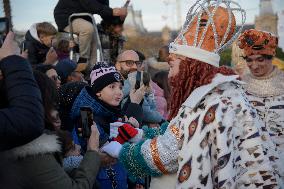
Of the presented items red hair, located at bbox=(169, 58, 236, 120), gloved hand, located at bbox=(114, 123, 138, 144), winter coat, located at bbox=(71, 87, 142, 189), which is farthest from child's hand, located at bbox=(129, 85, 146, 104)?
red hair, located at bbox=(169, 58, 236, 120)

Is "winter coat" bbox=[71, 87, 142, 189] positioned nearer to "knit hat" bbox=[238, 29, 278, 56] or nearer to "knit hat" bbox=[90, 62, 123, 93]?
"knit hat" bbox=[90, 62, 123, 93]

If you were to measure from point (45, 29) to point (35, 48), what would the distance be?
0.96 ft

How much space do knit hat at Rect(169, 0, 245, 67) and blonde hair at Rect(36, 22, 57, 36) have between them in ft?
12.1

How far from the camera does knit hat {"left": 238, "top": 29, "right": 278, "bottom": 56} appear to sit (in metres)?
3.98

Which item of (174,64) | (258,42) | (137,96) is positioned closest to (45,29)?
(137,96)

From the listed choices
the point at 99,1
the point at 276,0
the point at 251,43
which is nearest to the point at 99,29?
the point at 99,1

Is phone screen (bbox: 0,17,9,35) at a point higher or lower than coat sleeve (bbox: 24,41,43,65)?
higher

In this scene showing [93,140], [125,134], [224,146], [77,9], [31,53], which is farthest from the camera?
[77,9]

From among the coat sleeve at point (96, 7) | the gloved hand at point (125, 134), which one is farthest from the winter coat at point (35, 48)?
the gloved hand at point (125, 134)

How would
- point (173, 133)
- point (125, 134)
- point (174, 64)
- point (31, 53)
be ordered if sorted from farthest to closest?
point (31, 53)
point (125, 134)
point (174, 64)
point (173, 133)

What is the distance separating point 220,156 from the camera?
90.2 inches

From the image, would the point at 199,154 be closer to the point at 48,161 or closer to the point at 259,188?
the point at 259,188

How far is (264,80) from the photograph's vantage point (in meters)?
3.98

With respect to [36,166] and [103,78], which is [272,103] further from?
[36,166]
